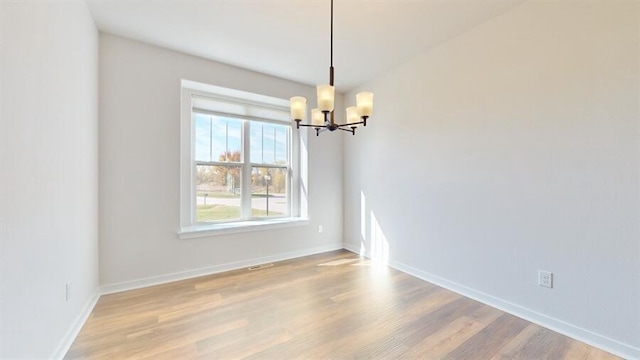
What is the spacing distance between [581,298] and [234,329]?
2625 millimetres

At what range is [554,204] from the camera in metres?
2.06

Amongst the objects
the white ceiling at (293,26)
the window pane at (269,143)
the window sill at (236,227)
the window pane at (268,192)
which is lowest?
the window sill at (236,227)

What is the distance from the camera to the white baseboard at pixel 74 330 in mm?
1677

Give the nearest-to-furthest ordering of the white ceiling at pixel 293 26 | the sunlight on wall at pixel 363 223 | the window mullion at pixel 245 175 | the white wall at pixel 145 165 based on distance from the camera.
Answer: the white ceiling at pixel 293 26
the white wall at pixel 145 165
the window mullion at pixel 245 175
the sunlight on wall at pixel 363 223

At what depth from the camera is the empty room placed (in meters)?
1.70

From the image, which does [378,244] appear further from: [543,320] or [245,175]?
[245,175]

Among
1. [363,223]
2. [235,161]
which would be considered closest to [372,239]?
[363,223]

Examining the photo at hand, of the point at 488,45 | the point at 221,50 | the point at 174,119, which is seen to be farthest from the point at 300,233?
the point at 488,45

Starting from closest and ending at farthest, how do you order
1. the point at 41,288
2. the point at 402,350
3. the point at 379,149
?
the point at 41,288 → the point at 402,350 → the point at 379,149

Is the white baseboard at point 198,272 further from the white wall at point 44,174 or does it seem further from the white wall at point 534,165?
the white wall at point 534,165

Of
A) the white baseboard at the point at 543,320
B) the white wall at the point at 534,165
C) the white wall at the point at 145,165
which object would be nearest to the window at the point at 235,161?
the white wall at the point at 145,165

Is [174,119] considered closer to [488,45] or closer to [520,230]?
[488,45]

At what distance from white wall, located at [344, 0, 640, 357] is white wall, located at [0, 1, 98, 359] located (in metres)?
3.19

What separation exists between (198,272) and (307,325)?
5.60 ft
